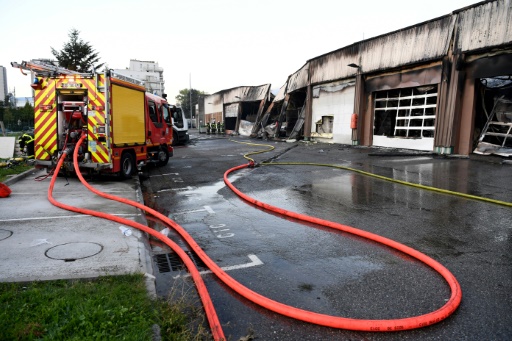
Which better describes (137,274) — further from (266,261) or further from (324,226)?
(324,226)

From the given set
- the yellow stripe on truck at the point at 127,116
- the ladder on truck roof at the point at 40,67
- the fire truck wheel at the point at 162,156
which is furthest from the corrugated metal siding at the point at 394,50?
the ladder on truck roof at the point at 40,67

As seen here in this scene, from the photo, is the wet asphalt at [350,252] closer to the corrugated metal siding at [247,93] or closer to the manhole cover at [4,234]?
the manhole cover at [4,234]

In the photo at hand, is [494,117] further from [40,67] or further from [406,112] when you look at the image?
[40,67]

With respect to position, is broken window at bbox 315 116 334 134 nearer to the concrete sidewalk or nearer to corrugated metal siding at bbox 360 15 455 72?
corrugated metal siding at bbox 360 15 455 72

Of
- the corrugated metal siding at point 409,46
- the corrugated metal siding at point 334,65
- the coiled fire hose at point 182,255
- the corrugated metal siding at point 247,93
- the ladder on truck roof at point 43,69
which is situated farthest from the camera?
the corrugated metal siding at point 247,93

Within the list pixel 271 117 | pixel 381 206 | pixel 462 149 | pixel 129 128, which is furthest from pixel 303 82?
pixel 381 206

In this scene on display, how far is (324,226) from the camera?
571cm

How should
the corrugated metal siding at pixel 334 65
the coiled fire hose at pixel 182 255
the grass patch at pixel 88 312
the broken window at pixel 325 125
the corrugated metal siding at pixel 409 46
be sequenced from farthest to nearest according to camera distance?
the broken window at pixel 325 125, the corrugated metal siding at pixel 334 65, the corrugated metal siding at pixel 409 46, the coiled fire hose at pixel 182 255, the grass patch at pixel 88 312

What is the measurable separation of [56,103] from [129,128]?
6.51 feet

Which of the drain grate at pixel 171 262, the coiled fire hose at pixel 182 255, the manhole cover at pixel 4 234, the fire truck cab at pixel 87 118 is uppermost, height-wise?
the fire truck cab at pixel 87 118

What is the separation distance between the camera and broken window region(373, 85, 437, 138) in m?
16.8

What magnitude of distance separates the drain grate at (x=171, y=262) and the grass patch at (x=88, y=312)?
760 mm

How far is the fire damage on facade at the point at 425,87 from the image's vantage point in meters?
13.8

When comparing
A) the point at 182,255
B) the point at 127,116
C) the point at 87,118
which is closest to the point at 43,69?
the point at 87,118
